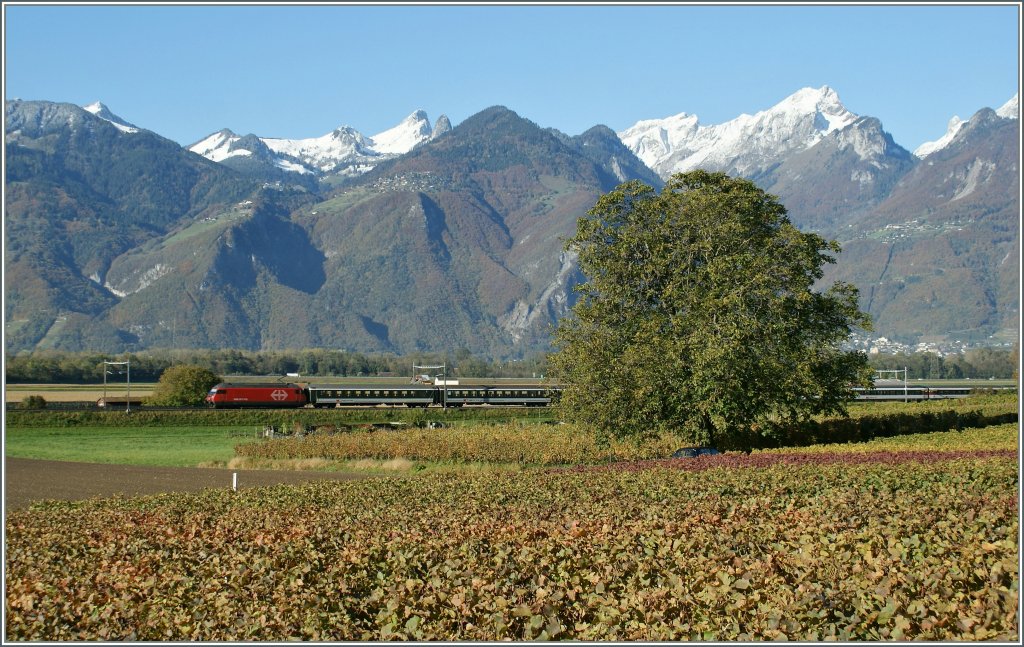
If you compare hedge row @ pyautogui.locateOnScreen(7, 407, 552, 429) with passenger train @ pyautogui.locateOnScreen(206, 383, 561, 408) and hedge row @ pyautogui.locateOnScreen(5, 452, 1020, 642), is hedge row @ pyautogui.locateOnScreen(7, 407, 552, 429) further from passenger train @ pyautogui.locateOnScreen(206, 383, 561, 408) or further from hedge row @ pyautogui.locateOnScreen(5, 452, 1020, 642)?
hedge row @ pyautogui.locateOnScreen(5, 452, 1020, 642)

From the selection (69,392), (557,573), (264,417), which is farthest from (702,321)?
(69,392)

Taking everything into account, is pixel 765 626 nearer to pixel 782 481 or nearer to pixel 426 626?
pixel 426 626

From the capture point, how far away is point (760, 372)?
4488 centimetres

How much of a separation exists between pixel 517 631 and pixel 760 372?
34399mm

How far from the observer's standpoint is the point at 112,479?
46844mm

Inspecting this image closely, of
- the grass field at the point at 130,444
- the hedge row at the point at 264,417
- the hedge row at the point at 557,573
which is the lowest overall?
the grass field at the point at 130,444

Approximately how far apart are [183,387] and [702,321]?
3105 inches

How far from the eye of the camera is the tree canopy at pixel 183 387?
Result: 111 m

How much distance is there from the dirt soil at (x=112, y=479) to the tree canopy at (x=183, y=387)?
53955 millimetres

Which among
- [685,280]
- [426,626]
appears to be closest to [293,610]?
[426,626]

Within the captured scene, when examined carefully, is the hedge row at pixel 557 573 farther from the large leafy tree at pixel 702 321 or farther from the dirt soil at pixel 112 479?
the large leafy tree at pixel 702 321

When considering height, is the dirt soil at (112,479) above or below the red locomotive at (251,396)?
below

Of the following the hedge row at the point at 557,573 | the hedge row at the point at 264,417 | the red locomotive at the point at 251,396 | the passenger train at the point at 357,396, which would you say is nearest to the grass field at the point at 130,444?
the hedge row at the point at 264,417

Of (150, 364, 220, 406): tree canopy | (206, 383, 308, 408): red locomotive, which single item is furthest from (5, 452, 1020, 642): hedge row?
(150, 364, 220, 406): tree canopy
